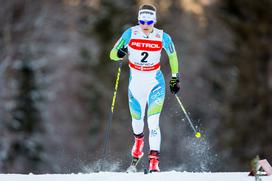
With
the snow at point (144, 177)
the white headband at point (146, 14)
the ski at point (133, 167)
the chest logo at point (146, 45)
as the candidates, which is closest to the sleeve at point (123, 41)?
the chest logo at point (146, 45)

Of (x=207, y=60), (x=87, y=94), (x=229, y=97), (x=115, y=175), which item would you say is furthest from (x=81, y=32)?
(x=115, y=175)

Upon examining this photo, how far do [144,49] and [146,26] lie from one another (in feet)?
1.06

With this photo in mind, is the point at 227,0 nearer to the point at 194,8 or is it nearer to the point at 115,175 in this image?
the point at 194,8

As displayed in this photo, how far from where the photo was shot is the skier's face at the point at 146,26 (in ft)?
44.1

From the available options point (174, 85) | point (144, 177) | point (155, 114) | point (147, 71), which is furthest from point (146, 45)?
point (144, 177)

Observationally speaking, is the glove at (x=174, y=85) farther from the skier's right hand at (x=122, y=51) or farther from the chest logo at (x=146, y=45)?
the skier's right hand at (x=122, y=51)

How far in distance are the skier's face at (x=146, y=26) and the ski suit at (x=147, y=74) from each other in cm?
6

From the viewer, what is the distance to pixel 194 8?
5284 cm

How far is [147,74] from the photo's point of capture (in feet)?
44.8

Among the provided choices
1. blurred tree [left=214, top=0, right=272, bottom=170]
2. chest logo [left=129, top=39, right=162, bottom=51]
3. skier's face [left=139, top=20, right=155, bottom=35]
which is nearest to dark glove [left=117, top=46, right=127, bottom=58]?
chest logo [left=129, top=39, right=162, bottom=51]

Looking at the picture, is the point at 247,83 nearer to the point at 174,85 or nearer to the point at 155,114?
the point at 174,85

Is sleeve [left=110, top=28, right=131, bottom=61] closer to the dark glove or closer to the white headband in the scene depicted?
the dark glove

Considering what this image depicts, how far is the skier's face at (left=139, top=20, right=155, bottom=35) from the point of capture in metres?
13.4

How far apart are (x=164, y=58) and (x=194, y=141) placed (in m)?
26.3
